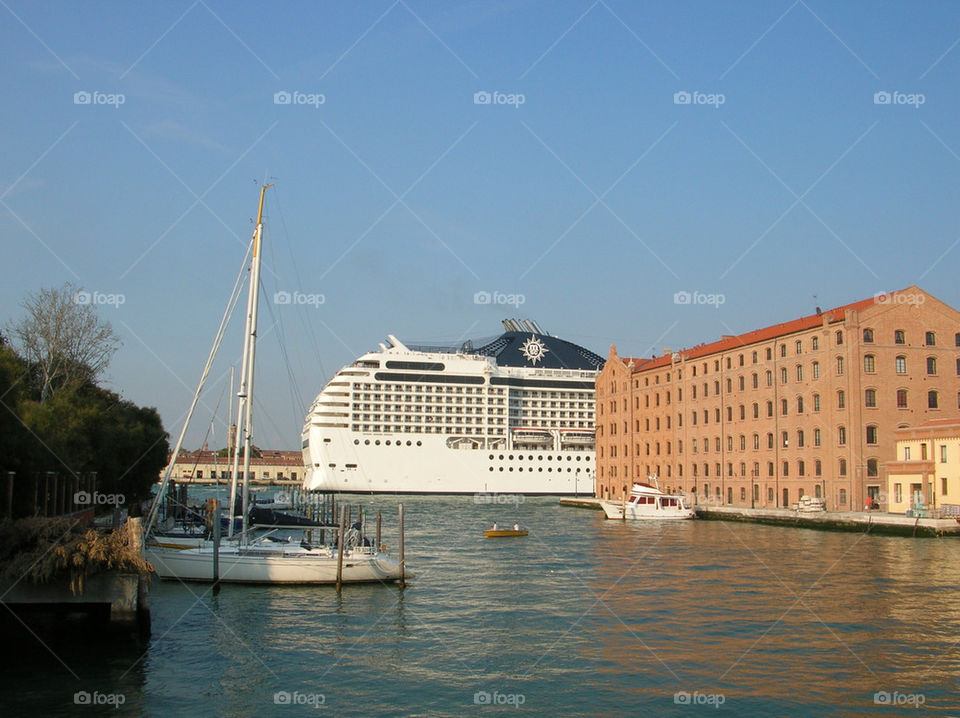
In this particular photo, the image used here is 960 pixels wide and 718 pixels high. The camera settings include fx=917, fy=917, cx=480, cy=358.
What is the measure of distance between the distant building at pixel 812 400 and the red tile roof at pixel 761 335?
0.15m

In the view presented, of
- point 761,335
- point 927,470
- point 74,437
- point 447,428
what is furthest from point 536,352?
point 74,437

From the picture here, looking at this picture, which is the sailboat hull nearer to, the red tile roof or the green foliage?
the green foliage

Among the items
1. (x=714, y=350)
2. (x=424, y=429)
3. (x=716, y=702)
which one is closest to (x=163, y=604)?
(x=716, y=702)

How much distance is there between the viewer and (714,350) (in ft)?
228

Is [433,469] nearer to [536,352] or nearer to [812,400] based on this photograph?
[536,352]

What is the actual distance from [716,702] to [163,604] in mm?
16386

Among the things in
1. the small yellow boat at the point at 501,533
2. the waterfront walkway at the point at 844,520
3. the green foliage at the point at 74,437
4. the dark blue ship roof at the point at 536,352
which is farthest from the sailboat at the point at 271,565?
the dark blue ship roof at the point at 536,352

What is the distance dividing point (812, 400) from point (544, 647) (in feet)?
137

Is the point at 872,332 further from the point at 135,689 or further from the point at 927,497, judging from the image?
the point at 135,689

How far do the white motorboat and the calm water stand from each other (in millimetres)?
25364

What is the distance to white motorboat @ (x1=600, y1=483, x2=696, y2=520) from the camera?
60438mm

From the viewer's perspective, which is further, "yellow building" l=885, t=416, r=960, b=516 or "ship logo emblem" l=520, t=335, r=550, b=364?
"ship logo emblem" l=520, t=335, r=550, b=364

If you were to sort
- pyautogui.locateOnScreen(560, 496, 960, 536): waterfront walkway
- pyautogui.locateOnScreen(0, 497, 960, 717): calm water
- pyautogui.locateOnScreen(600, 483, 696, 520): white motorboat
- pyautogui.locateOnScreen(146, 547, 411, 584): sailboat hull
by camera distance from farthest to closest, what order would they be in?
1. pyautogui.locateOnScreen(600, 483, 696, 520): white motorboat
2. pyautogui.locateOnScreen(560, 496, 960, 536): waterfront walkway
3. pyautogui.locateOnScreen(146, 547, 411, 584): sailboat hull
4. pyautogui.locateOnScreen(0, 497, 960, 717): calm water

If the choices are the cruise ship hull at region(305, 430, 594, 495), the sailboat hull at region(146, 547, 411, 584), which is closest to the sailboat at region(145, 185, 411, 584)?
the sailboat hull at region(146, 547, 411, 584)
